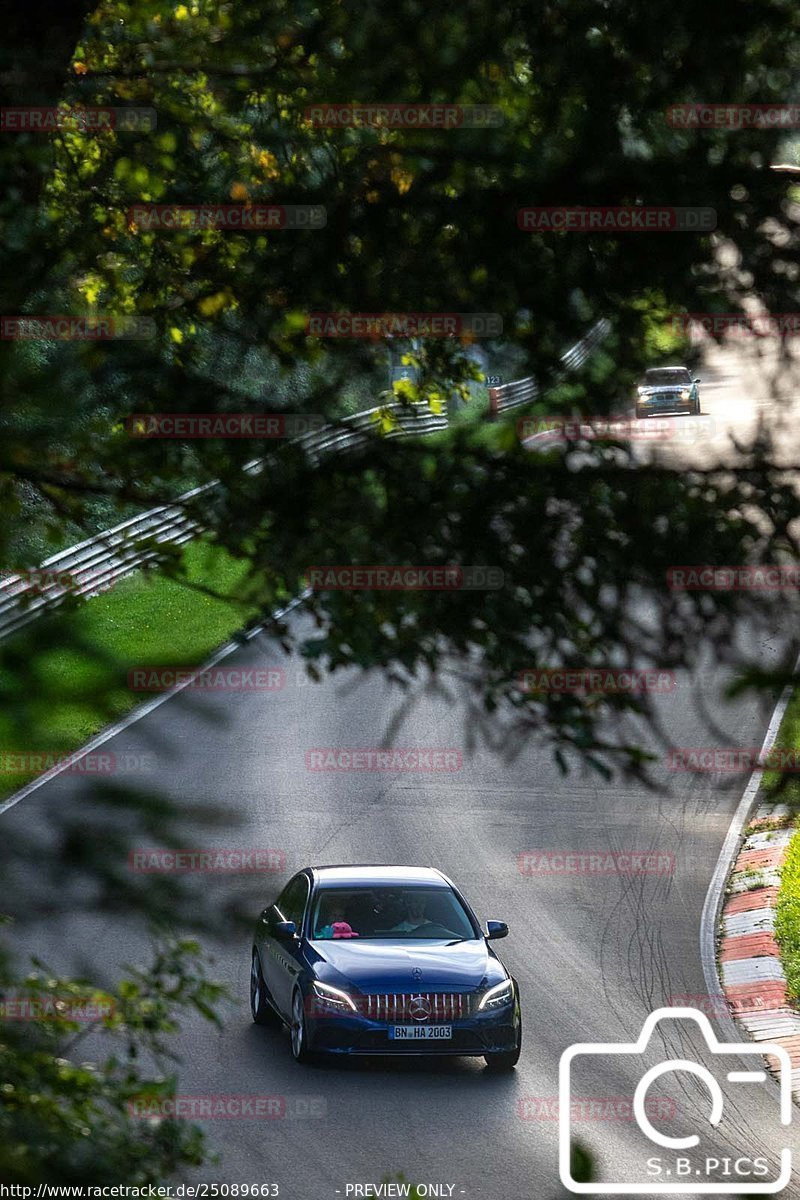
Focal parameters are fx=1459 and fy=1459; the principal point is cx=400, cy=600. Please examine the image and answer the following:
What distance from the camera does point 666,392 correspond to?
5445 millimetres

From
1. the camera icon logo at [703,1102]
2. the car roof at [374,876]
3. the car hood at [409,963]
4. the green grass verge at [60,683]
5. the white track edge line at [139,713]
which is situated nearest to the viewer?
the white track edge line at [139,713]

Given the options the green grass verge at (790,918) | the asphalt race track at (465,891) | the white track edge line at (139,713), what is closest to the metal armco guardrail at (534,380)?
the asphalt race track at (465,891)

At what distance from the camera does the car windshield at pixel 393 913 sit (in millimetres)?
12984

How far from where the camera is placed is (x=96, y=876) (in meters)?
Answer: 3.03

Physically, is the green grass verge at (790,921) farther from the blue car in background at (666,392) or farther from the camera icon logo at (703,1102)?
the blue car in background at (666,392)

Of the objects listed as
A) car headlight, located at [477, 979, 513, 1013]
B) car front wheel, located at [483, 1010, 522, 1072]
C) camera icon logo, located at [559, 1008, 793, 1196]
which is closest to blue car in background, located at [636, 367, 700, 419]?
camera icon logo, located at [559, 1008, 793, 1196]

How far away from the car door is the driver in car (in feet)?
2.89

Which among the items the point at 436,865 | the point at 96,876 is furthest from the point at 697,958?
the point at 96,876

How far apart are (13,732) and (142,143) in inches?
143

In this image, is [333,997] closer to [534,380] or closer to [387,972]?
[387,972]

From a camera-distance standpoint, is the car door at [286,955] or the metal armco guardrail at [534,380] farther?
the car door at [286,955]

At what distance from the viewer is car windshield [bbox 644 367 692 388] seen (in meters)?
4.82

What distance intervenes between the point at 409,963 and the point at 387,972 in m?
0.22

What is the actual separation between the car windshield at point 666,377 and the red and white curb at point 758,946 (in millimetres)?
8284
